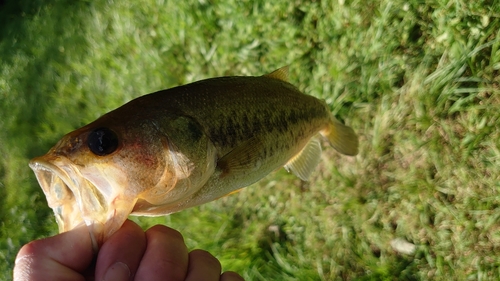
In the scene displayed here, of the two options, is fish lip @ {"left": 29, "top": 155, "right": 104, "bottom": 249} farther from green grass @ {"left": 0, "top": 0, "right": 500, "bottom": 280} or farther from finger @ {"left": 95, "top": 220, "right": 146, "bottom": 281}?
green grass @ {"left": 0, "top": 0, "right": 500, "bottom": 280}

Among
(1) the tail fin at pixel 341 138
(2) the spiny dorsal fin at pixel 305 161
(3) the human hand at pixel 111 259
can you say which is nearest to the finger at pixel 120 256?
(3) the human hand at pixel 111 259

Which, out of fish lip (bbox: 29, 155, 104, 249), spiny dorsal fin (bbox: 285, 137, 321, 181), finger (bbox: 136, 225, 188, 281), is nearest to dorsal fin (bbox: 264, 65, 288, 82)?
spiny dorsal fin (bbox: 285, 137, 321, 181)

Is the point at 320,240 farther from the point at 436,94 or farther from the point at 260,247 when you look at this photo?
the point at 436,94

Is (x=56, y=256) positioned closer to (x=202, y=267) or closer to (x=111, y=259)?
(x=111, y=259)

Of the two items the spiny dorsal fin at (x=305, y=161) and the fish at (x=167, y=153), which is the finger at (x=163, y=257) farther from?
the spiny dorsal fin at (x=305, y=161)

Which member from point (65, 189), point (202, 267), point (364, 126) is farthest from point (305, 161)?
point (65, 189)

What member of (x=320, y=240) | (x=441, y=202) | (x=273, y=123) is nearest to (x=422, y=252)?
(x=441, y=202)

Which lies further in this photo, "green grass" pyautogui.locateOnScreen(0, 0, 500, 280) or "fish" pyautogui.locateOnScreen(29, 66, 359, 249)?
"green grass" pyautogui.locateOnScreen(0, 0, 500, 280)
